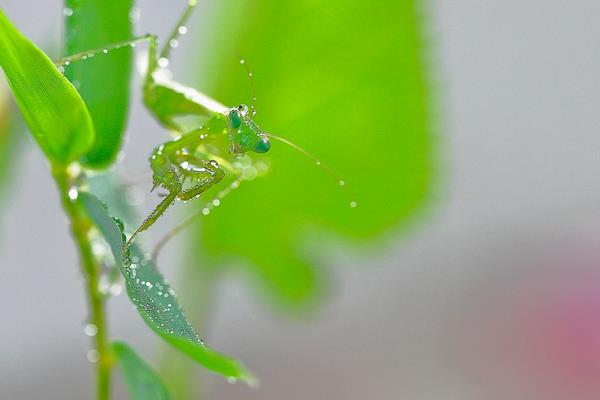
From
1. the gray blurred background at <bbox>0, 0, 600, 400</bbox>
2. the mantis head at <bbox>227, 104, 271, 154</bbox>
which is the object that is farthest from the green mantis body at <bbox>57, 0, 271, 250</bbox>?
the gray blurred background at <bbox>0, 0, 600, 400</bbox>

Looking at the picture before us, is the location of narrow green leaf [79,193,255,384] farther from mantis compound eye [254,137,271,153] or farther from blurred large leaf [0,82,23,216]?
blurred large leaf [0,82,23,216]

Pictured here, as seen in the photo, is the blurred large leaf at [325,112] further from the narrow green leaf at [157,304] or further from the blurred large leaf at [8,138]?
the narrow green leaf at [157,304]

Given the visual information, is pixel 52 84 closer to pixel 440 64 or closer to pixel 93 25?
pixel 93 25

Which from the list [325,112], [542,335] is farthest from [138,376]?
[542,335]

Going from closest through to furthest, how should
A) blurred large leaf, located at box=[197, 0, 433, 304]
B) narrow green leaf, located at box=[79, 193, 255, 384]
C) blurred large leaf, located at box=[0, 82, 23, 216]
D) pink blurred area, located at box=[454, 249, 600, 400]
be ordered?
narrow green leaf, located at box=[79, 193, 255, 384] < blurred large leaf, located at box=[0, 82, 23, 216] < blurred large leaf, located at box=[197, 0, 433, 304] < pink blurred area, located at box=[454, 249, 600, 400]

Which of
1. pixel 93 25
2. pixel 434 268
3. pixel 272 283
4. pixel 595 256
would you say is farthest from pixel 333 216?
pixel 434 268

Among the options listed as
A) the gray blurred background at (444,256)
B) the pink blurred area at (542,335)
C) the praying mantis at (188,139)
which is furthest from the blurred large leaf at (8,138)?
the pink blurred area at (542,335)
